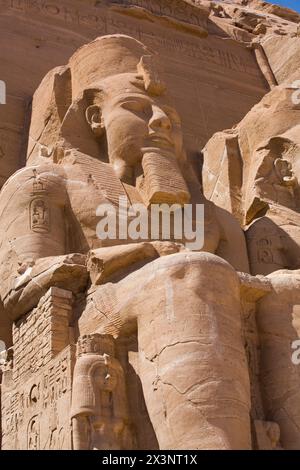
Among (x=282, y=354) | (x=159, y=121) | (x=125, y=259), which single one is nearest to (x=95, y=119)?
(x=159, y=121)

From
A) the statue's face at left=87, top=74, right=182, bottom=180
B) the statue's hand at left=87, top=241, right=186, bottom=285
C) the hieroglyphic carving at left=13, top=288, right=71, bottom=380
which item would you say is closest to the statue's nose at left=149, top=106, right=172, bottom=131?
the statue's face at left=87, top=74, right=182, bottom=180

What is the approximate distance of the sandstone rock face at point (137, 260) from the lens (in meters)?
5.97

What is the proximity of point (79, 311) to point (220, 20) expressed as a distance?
740 centimetres

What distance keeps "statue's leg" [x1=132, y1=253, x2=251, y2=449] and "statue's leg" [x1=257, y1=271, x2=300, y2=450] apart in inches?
20.6

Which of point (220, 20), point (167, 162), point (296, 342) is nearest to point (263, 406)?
point (296, 342)

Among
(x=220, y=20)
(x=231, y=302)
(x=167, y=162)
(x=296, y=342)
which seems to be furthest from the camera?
(x=220, y=20)

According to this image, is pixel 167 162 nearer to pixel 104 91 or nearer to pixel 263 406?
pixel 104 91

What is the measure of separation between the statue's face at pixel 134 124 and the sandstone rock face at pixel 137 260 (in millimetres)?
12

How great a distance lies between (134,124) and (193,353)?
99.9 inches

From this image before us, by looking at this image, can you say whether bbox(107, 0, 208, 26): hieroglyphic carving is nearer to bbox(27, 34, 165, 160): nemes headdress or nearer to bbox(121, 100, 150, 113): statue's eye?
bbox(27, 34, 165, 160): nemes headdress

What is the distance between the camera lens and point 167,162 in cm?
779

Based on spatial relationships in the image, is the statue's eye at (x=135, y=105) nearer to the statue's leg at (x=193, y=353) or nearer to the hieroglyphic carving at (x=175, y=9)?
the statue's leg at (x=193, y=353)

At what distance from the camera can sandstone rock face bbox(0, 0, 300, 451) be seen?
19.6ft

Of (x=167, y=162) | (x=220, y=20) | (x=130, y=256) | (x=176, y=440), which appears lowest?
(x=176, y=440)
